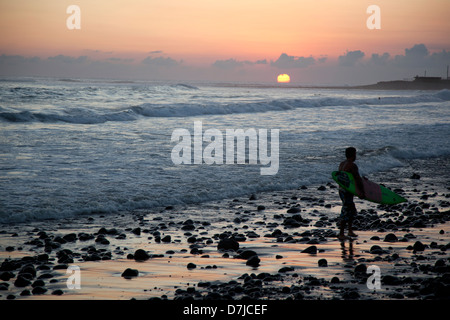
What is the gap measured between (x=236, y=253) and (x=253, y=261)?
645 mm

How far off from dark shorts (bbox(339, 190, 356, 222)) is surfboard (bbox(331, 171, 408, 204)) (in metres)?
0.12

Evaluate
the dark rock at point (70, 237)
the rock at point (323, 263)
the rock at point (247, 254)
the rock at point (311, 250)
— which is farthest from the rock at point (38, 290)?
the rock at point (311, 250)

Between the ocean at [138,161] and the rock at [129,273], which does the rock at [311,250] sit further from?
the ocean at [138,161]

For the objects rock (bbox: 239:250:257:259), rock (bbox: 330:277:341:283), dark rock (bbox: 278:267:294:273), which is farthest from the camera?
rock (bbox: 239:250:257:259)

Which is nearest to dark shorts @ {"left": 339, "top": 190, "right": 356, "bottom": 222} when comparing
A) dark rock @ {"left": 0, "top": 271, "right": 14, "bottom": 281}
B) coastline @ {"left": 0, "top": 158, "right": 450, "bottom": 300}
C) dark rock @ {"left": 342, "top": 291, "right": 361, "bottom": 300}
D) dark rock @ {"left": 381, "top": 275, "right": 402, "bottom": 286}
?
coastline @ {"left": 0, "top": 158, "right": 450, "bottom": 300}

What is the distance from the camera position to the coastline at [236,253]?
565 centimetres

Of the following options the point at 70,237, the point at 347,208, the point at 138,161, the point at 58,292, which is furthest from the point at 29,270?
the point at 138,161

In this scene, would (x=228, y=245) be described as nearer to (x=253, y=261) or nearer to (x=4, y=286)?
(x=253, y=261)

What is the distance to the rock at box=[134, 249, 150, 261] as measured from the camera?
23.1 ft

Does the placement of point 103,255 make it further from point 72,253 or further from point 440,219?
point 440,219

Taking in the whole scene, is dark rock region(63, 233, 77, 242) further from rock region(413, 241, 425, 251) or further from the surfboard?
rock region(413, 241, 425, 251)

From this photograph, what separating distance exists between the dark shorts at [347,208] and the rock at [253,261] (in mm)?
2436

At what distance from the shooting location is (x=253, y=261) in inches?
267

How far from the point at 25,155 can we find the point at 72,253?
30.8 ft
